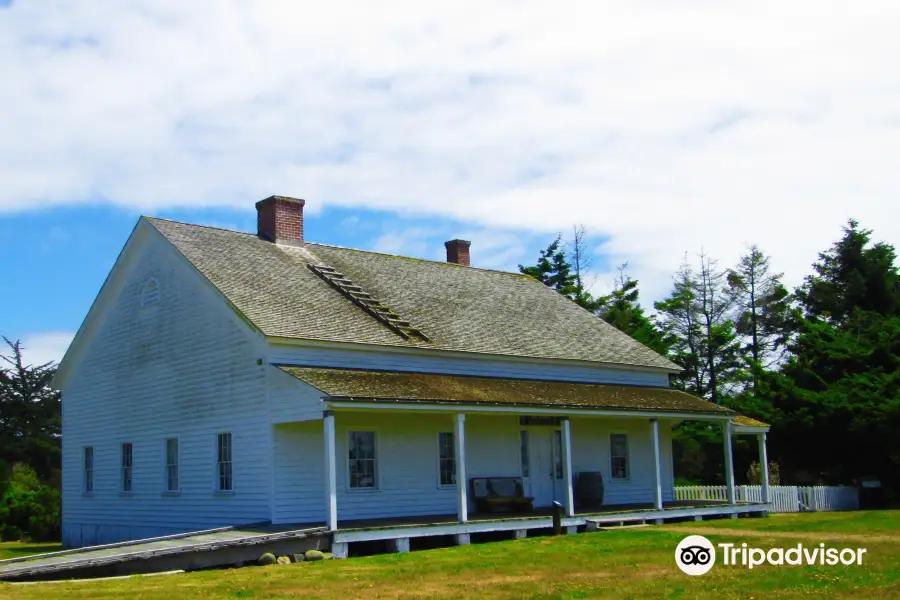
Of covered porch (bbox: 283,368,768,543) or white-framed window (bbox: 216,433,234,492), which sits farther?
white-framed window (bbox: 216,433,234,492)

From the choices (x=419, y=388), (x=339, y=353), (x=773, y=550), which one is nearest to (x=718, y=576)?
(x=773, y=550)

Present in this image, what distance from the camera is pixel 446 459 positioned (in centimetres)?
2416

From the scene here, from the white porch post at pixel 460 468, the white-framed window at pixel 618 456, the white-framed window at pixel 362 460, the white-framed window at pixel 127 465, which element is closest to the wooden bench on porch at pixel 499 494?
the white porch post at pixel 460 468

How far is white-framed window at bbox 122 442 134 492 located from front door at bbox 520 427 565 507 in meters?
9.98

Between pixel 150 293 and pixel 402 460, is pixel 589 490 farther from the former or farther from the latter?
pixel 150 293

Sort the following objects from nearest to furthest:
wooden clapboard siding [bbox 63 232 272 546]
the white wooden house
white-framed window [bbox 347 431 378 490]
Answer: the white wooden house
wooden clapboard siding [bbox 63 232 272 546]
white-framed window [bbox 347 431 378 490]

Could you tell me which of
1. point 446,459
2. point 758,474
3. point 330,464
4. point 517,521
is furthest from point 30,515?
point 758,474

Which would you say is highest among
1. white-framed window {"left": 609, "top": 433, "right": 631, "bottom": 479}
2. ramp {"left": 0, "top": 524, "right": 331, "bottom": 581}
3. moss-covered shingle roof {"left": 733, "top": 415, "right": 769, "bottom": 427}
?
moss-covered shingle roof {"left": 733, "top": 415, "right": 769, "bottom": 427}

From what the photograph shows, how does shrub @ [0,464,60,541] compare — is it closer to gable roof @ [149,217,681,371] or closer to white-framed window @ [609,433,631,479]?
gable roof @ [149,217,681,371]

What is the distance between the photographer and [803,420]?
35.7 m

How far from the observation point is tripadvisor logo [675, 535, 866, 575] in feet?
49.9

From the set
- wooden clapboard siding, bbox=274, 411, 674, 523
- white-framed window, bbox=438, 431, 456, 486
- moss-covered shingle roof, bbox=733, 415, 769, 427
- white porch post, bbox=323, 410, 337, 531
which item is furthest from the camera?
moss-covered shingle roof, bbox=733, 415, 769, 427

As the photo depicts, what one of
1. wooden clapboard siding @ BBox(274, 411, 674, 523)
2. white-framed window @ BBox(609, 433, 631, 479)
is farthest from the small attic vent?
white-framed window @ BBox(609, 433, 631, 479)

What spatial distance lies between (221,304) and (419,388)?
501 centimetres
